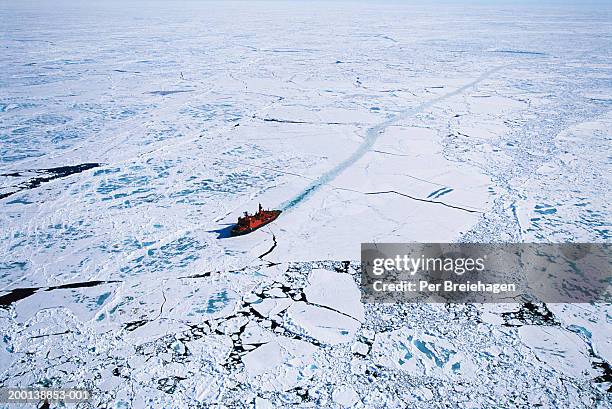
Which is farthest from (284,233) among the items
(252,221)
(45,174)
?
(45,174)

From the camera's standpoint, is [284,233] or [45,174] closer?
[284,233]

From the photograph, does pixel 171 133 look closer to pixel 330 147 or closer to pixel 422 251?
pixel 330 147

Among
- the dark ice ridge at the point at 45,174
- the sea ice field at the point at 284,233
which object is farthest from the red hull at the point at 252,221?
the dark ice ridge at the point at 45,174

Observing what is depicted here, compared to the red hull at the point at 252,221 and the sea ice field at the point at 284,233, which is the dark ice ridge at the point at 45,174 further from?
the red hull at the point at 252,221

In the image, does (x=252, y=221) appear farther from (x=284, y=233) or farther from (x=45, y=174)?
(x=45, y=174)

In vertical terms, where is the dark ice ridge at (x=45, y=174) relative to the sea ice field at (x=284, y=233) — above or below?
above

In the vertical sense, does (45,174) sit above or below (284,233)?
above

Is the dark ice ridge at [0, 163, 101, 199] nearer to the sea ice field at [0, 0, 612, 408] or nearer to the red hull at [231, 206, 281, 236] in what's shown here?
the sea ice field at [0, 0, 612, 408]

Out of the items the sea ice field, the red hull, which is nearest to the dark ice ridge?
the sea ice field
